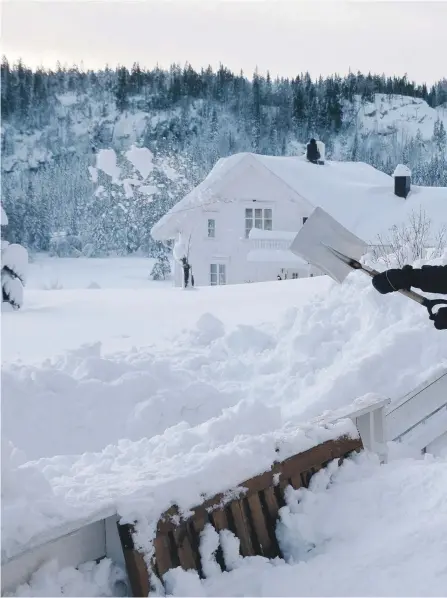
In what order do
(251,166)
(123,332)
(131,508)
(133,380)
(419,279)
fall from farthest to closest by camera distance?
(251,166)
(123,332)
(133,380)
(419,279)
(131,508)

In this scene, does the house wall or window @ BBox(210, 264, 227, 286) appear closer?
the house wall

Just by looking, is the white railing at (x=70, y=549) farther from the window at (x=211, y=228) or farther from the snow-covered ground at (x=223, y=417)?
the window at (x=211, y=228)

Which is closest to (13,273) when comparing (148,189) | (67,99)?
(148,189)

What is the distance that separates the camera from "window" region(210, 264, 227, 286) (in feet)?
87.8

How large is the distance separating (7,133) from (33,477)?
307 ft

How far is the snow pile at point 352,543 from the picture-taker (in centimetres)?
282

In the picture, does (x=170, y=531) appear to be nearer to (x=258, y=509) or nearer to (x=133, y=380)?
(x=258, y=509)

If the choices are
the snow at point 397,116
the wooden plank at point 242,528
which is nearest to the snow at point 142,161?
the snow at point 397,116

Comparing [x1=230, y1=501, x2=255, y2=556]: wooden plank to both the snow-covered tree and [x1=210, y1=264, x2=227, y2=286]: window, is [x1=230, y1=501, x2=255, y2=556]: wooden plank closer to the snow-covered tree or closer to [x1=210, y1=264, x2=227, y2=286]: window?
the snow-covered tree

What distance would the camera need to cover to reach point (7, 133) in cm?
8888

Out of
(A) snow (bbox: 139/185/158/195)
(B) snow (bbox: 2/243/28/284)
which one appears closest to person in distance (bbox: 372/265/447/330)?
(B) snow (bbox: 2/243/28/284)

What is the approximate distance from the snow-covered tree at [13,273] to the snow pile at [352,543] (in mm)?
11386

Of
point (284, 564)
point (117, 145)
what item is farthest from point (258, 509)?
point (117, 145)

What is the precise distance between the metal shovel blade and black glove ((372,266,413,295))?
0.97 metres
